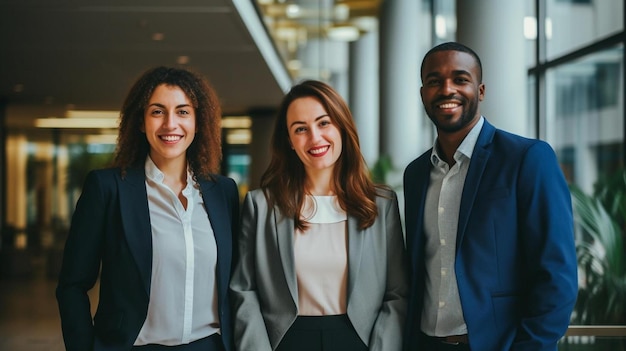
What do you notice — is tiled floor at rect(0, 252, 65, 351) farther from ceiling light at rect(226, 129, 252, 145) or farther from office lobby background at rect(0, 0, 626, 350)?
ceiling light at rect(226, 129, 252, 145)

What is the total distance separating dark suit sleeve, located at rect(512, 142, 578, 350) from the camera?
2.18m

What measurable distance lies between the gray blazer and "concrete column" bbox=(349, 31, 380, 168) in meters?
14.8

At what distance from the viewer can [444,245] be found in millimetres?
2473

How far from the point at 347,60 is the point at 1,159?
9050mm

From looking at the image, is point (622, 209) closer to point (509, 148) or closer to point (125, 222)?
point (509, 148)

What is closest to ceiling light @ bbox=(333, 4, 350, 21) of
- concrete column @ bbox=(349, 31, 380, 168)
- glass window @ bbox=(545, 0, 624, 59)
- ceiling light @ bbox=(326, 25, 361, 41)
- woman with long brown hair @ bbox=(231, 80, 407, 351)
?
ceiling light @ bbox=(326, 25, 361, 41)

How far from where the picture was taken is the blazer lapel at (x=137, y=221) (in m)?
2.44

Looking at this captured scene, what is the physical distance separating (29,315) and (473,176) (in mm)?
8926

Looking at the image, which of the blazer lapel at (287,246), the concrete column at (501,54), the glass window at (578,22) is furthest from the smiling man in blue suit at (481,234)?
the glass window at (578,22)

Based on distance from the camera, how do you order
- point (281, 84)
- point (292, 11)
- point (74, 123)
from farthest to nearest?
point (74, 123) → point (281, 84) → point (292, 11)

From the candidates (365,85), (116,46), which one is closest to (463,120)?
(116,46)

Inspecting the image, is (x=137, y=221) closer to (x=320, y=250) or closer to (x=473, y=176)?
(x=320, y=250)

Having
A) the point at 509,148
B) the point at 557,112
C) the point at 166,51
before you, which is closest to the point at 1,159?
the point at 166,51

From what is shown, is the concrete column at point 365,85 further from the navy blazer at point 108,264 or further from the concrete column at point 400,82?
the navy blazer at point 108,264
